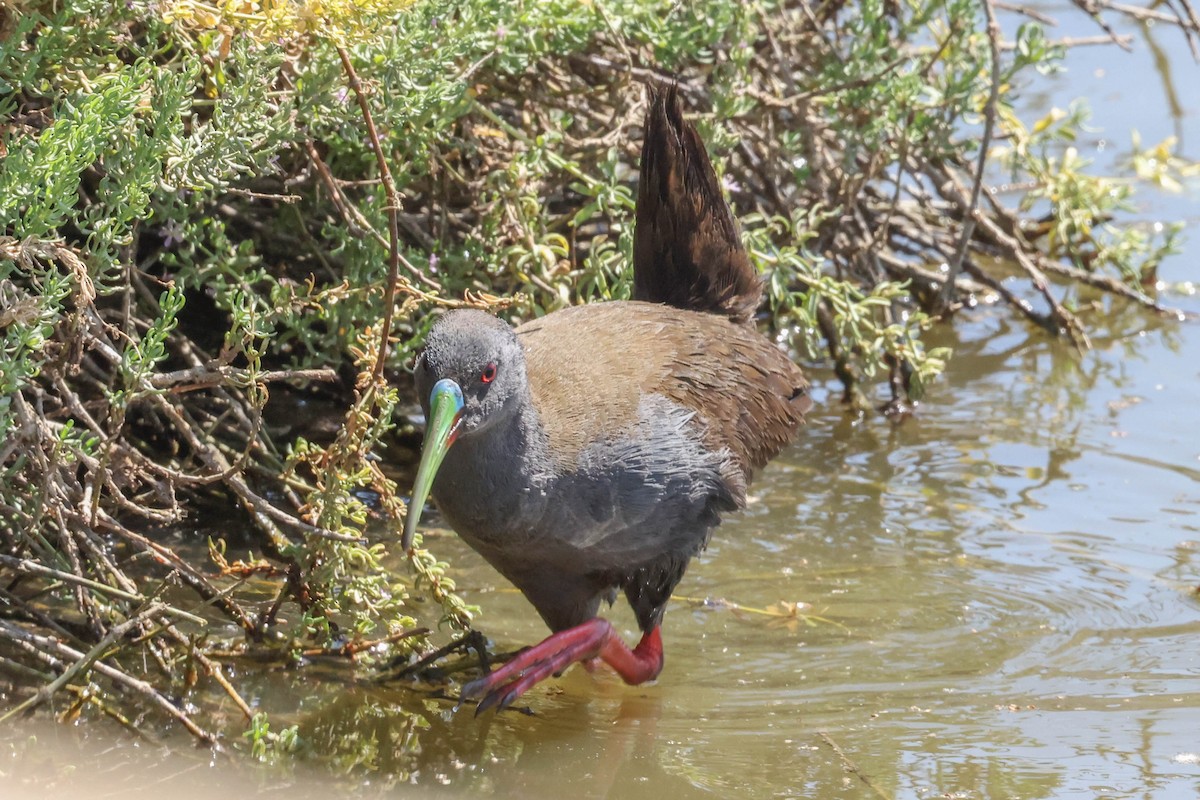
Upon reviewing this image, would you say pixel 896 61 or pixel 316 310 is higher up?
pixel 896 61

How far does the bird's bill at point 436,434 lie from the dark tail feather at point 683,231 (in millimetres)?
1428

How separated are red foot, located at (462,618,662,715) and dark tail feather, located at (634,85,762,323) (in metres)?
1.13

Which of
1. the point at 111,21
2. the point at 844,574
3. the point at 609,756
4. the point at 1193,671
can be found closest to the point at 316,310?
the point at 111,21

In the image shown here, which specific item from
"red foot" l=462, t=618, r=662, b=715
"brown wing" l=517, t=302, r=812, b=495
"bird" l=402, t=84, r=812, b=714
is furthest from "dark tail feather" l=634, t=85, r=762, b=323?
"red foot" l=462, t=618, r=662, b=715

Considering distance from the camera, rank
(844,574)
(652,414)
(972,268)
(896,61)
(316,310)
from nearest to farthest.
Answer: (652,414)
(316,310)
(844,574)
(896,61)
(972,268)

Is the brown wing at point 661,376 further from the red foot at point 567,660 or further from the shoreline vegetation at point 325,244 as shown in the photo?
the red foot at point 567,660

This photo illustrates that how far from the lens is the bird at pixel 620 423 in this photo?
12.0 ft

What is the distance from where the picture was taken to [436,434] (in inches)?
135

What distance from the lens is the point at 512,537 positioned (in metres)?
3.76

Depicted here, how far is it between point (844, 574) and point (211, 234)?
229 cm

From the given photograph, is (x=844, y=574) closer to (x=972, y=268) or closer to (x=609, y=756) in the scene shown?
(x=609, y=756)

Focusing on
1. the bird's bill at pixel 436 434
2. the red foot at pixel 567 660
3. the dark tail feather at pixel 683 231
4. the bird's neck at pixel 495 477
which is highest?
the dark tail feather at pixel 683 231

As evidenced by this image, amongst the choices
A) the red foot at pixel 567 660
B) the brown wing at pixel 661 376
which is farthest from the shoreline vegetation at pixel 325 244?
the brown wing at pixel 661 376

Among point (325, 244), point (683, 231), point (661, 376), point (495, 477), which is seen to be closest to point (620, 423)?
point (661, 376)
